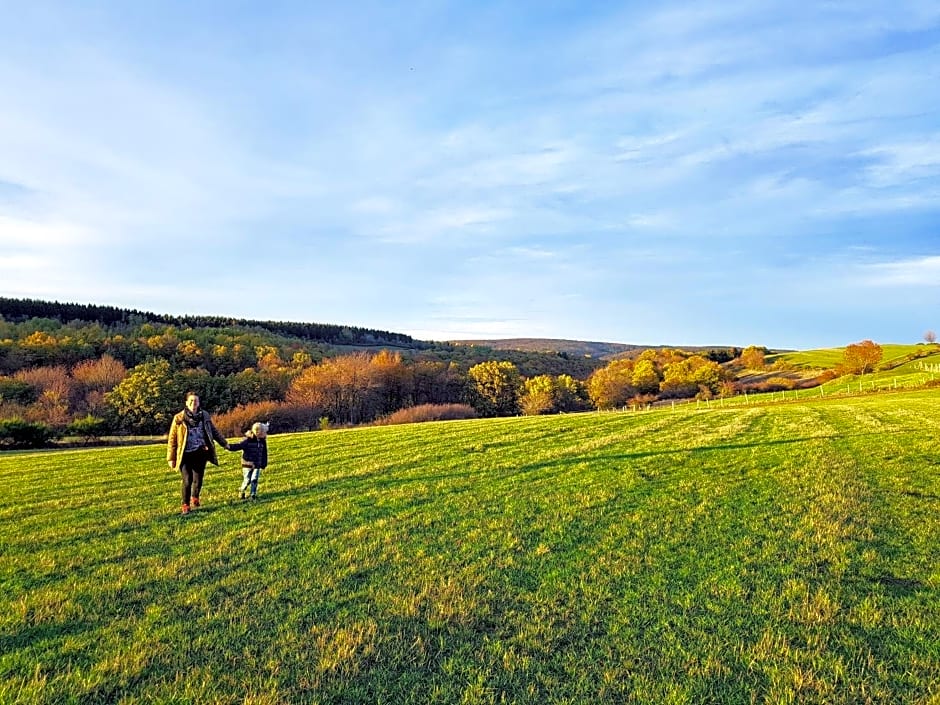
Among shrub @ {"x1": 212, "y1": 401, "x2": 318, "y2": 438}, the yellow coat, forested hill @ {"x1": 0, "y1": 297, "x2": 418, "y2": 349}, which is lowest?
shrub @ {"x1": 212, "y1": 401, "x2": 318, "y2": 438}

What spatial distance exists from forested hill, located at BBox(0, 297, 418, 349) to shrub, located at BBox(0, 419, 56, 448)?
286 ft

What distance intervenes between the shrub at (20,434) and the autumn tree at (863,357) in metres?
99.1

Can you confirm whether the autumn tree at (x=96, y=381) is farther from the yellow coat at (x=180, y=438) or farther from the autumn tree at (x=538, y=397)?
the yellow coat at (x=180, y=438)

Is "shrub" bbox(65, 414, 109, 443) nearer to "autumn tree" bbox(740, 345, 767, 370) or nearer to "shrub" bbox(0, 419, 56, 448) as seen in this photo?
"shrub" bbox(0, 419, 56, 448)

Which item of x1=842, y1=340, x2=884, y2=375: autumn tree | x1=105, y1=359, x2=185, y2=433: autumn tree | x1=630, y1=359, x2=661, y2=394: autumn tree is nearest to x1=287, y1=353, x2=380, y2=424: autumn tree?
x1=105, y1=359, x2=185, y2=433: autumn tree

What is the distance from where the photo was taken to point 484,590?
6.68 meters

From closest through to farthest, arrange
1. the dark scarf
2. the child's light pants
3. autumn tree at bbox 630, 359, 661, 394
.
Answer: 1. the dark scarf
2. the child's light pants
3. autumn tree at bbox 630, 359, 661, 394

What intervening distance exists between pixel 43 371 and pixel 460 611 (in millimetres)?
86019

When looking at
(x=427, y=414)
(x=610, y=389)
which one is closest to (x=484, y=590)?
(x=427, y=414)

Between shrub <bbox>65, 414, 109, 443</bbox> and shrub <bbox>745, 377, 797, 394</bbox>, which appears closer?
shrub <bbox>65, 414, 109, 443</bbox>

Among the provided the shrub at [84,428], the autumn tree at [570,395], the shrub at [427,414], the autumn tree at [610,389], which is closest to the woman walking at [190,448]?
the shrub at [84,428]

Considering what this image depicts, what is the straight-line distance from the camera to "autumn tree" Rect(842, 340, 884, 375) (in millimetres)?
79938

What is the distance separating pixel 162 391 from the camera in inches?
2530

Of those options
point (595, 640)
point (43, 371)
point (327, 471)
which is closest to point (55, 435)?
point (43, 371)
